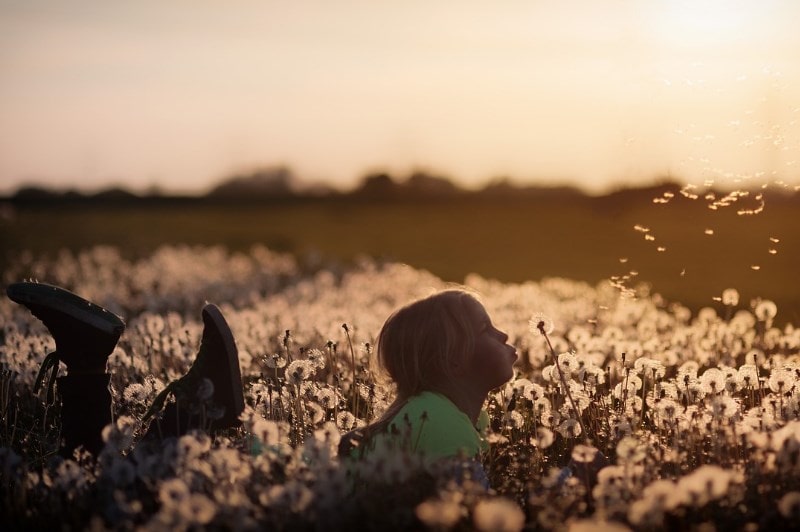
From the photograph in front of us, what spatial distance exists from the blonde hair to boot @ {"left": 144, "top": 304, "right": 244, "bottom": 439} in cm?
91

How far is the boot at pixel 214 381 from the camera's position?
6.27 metres

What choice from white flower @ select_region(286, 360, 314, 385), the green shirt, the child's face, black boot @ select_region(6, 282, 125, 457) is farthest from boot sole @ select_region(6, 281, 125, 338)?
the child's face

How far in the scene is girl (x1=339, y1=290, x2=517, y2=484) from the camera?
5660 mm

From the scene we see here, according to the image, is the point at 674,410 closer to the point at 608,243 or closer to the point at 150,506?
the point at 150,506

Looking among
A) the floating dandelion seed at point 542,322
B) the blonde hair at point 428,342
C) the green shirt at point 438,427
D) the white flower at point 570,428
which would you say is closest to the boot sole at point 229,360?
the blonde hair at point 428,342

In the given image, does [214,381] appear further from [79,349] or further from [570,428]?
[570,428]

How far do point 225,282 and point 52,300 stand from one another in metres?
14.2

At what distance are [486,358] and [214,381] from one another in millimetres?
1554

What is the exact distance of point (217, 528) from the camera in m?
4.27

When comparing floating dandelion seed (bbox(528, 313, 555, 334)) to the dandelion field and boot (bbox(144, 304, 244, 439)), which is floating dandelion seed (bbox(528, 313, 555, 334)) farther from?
boot (bbox(144, 304, 244, 439))

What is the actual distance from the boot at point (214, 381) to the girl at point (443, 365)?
0.86 meters

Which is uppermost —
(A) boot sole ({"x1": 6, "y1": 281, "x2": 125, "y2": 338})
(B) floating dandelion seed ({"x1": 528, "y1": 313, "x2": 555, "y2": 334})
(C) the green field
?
(A) boot sole ({"x1": 6, "y1": 281, "x2": 125, "y2": 338})

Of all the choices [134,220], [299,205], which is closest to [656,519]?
[134,220]

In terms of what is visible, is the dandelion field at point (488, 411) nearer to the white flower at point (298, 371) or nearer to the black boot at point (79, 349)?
the white flower at point (298, 371)
